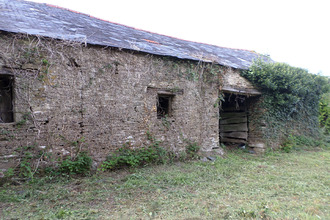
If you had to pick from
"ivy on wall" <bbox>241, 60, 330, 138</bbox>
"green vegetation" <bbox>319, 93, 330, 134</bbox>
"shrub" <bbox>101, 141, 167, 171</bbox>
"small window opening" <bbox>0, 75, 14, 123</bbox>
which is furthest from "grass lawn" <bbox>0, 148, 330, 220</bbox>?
"green vegetation" <bbox>319, 93, 330, 134</bbox>

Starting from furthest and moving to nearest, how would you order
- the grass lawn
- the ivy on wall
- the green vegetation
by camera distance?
the green vegetation < the ivy on wall < the grass lawn

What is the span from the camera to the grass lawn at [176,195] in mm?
3141

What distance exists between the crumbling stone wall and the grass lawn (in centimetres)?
77

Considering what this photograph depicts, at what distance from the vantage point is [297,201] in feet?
11.9

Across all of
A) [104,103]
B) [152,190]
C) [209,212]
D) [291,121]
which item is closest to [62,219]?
[152,190]

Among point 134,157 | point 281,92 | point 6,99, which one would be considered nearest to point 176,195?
point 134,157

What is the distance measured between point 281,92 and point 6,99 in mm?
8229

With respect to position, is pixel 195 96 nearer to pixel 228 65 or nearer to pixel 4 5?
pixel 228 65

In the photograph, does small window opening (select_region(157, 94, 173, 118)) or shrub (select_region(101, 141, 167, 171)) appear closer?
shrub (select_region(101, 141, 167, 171))

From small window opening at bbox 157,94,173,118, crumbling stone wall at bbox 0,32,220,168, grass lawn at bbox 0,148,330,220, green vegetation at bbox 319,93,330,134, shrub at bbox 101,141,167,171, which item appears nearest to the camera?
grass lawn at bbox 0,148,330,220

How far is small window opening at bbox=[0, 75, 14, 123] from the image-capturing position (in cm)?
441

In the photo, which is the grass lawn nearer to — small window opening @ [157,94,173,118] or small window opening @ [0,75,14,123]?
small window opening @ [0,75,14,123]

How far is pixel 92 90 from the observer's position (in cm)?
507

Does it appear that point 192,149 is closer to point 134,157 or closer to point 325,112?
point 134,157
